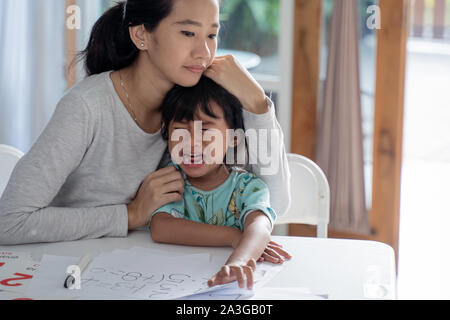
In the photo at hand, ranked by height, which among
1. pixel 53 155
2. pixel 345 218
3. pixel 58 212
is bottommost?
pixel 345 218

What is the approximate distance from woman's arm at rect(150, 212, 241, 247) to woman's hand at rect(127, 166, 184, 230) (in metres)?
0.04

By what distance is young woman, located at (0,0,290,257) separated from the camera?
127 cm

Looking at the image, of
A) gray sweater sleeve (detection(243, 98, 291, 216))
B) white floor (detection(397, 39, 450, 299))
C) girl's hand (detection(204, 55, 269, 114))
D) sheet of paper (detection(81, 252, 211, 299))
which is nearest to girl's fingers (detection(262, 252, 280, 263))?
sheet of paper (detection(81, 252, 211, 299))

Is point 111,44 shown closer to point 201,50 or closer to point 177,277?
point 201,50

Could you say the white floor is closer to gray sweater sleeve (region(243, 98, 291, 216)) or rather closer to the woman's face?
gray sweater sleeve (region(243, 98, 291, 216))

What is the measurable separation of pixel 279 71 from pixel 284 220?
91 cm

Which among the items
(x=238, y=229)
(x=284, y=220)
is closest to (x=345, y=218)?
Answer: (x=284, y=220)

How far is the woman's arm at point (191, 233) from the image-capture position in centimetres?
125

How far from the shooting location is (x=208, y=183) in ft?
4.53

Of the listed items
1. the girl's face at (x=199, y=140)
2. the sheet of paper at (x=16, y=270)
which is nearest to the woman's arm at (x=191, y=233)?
the girl's face at (x=199, y=140)

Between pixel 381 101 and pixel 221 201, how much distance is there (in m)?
1.11

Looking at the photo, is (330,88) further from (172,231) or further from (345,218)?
(172,231)

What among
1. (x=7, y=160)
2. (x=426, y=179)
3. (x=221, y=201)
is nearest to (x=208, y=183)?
(x=221, y=201)
